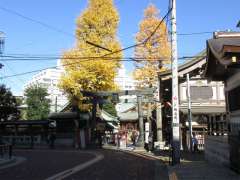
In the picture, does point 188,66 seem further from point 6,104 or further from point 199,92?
point 6,104

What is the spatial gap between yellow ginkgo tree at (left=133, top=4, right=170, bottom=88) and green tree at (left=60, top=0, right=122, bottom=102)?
2505 mm

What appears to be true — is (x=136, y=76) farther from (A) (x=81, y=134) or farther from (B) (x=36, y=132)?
(B) (x=36, y=132)

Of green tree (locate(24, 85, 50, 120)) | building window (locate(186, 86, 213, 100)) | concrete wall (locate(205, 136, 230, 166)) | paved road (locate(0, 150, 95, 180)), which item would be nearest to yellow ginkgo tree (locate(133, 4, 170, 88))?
building window (locate(186, 86, 213, 100))

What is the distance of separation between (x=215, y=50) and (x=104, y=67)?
31592 millimetres

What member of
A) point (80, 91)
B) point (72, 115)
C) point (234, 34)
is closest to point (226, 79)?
point (234, 34)

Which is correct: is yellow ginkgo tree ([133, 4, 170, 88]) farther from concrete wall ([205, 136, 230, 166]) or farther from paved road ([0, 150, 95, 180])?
concrete wall ([205, 136, 230, 166])

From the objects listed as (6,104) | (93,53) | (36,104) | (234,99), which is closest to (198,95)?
(93,53)

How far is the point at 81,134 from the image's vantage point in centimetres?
4822

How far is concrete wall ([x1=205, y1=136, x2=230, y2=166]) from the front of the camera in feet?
49.6

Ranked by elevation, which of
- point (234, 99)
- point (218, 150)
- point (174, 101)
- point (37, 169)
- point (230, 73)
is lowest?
point (37, 169)

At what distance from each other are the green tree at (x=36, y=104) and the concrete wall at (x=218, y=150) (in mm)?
57947

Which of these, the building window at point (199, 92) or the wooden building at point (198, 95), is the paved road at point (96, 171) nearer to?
the wooden building at point (198, 95)

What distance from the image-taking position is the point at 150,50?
1670 inches

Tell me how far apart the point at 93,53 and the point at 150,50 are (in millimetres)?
6203
